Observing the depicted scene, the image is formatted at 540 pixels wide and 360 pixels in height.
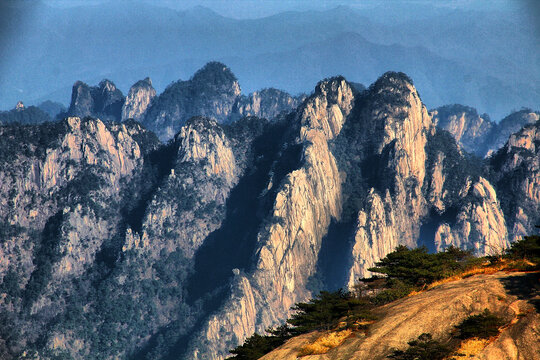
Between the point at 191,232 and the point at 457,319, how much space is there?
503 ft

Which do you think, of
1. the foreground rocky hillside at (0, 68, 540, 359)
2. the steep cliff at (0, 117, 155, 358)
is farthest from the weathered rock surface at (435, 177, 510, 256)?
the steep cliff at (0, 117, 155, 358)

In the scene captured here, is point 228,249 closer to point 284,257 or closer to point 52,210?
point 284,257

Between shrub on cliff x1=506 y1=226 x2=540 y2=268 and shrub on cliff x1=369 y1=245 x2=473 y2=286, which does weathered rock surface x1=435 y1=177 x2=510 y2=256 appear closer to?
shrub on cliff x1=369 y1=245 x2=473 y2=286

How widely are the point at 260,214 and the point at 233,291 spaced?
3019 centimetres

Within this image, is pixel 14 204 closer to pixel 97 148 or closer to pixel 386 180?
pixel 97 148

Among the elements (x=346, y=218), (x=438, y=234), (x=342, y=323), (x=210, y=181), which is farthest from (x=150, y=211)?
(x=342, y=323)

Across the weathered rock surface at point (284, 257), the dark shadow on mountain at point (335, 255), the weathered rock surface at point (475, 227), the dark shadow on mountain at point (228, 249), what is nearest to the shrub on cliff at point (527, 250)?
the weathered rock surface at point (284, 257)

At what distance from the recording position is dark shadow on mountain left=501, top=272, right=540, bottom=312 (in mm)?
37656

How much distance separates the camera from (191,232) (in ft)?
618

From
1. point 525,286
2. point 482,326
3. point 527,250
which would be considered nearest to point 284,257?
point 527,250

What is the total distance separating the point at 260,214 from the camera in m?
187

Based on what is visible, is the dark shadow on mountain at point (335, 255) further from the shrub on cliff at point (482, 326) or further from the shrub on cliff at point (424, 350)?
the shrub on cliff at point (482, 326)

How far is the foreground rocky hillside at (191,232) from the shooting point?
160875 mm

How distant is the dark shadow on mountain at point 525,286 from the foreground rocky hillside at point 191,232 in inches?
4591
